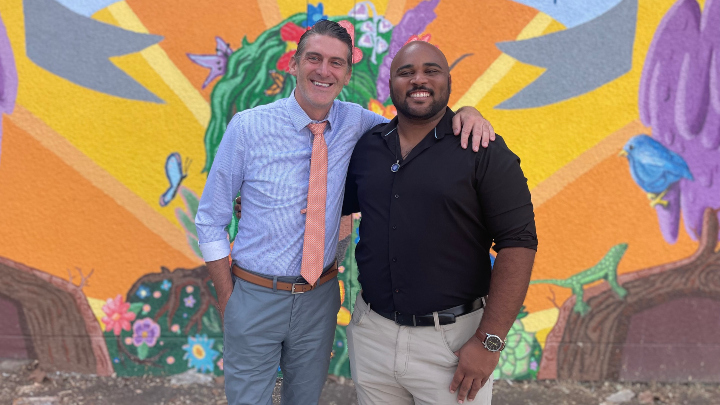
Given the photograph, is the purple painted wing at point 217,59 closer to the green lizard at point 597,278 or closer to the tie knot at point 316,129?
the tie knot at point 316,129

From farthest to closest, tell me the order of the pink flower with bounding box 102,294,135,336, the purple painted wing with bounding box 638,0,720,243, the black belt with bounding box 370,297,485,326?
the pink flower with bounding box 102,294,135,336, the purple painted wing with bounding box 638,0,720,243, the black belt with bounding box 370,297,485,326

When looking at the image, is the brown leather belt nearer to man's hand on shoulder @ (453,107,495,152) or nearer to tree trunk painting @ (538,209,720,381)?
man's hand on shoulder @ (453,107,495,152)

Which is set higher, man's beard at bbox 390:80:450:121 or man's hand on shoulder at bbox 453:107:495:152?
man's beard at bbox 390:80:450:121

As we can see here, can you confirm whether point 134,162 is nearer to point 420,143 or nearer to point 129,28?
point 129,28

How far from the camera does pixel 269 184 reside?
212cm

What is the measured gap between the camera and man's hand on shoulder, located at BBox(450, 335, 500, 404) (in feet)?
5.91

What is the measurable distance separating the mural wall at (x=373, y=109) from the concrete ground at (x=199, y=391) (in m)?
0.08

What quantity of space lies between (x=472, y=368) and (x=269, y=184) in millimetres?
1073

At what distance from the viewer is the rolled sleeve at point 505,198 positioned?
5.77ft

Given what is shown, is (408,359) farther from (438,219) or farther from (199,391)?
(199,391)

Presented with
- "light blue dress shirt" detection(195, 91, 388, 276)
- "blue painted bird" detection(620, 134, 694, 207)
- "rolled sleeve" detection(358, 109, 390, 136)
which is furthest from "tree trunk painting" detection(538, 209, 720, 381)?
"light blue dress shirt" detection(195, 91, 388, 276)

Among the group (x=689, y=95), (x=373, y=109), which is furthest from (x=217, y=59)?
(x=689, y=95)

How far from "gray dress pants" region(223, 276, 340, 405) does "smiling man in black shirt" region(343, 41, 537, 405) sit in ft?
0.93

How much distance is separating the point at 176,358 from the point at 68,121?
1.76 meters
